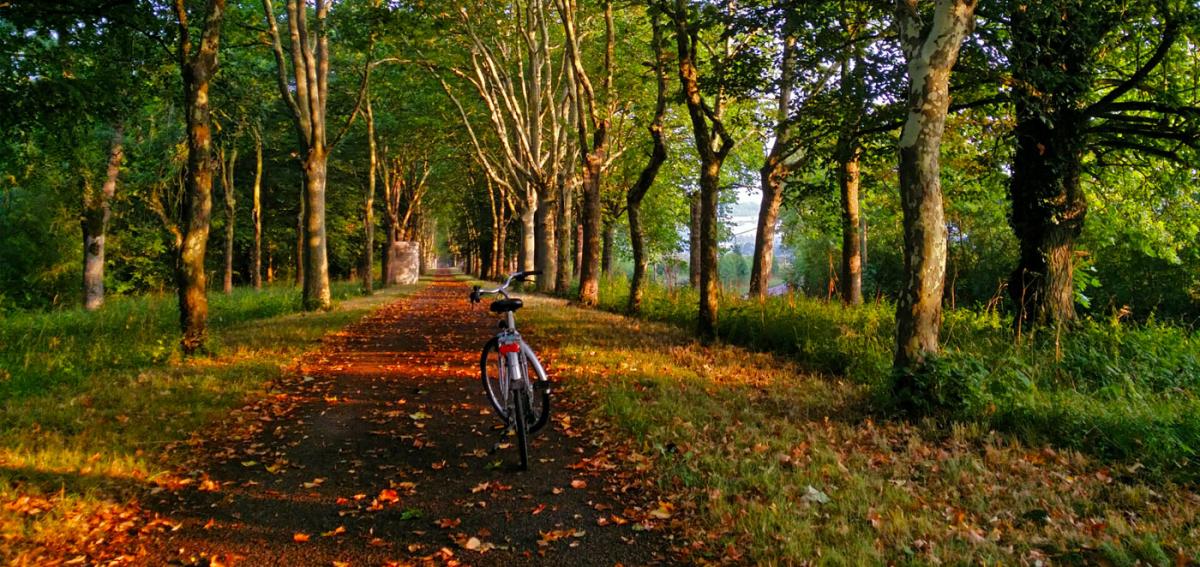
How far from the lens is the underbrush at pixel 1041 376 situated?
17.6 ft

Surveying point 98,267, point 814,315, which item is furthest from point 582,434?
point 98,267

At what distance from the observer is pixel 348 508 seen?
4.54 metres

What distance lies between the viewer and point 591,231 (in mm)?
19656

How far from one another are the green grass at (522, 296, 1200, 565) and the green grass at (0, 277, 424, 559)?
4.08 metres

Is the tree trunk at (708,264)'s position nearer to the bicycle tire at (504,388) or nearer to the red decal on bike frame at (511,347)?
the bicycle tire at (504,388)

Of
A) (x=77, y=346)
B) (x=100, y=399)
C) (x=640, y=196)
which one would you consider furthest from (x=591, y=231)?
(x=100, y=399)

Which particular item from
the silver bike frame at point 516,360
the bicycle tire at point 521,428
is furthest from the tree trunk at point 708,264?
the bicycle tire at point 521,428

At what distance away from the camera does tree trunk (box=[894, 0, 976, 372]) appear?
254 inches

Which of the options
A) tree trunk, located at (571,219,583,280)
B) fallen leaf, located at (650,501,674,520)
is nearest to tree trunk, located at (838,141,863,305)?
fallen leaf, located at (650,501,674,520)

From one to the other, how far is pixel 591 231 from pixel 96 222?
1437 centimetres

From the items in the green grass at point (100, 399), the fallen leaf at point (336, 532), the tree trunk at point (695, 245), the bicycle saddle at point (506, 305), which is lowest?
the fallen leaf at point (336, 532)

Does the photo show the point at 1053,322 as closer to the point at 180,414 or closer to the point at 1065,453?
the point at 1065,453

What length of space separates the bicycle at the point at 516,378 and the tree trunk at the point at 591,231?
1358 cm

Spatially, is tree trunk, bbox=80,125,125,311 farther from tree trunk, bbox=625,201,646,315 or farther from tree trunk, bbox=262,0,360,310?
tree trunk, bbox=625,201,646,315
